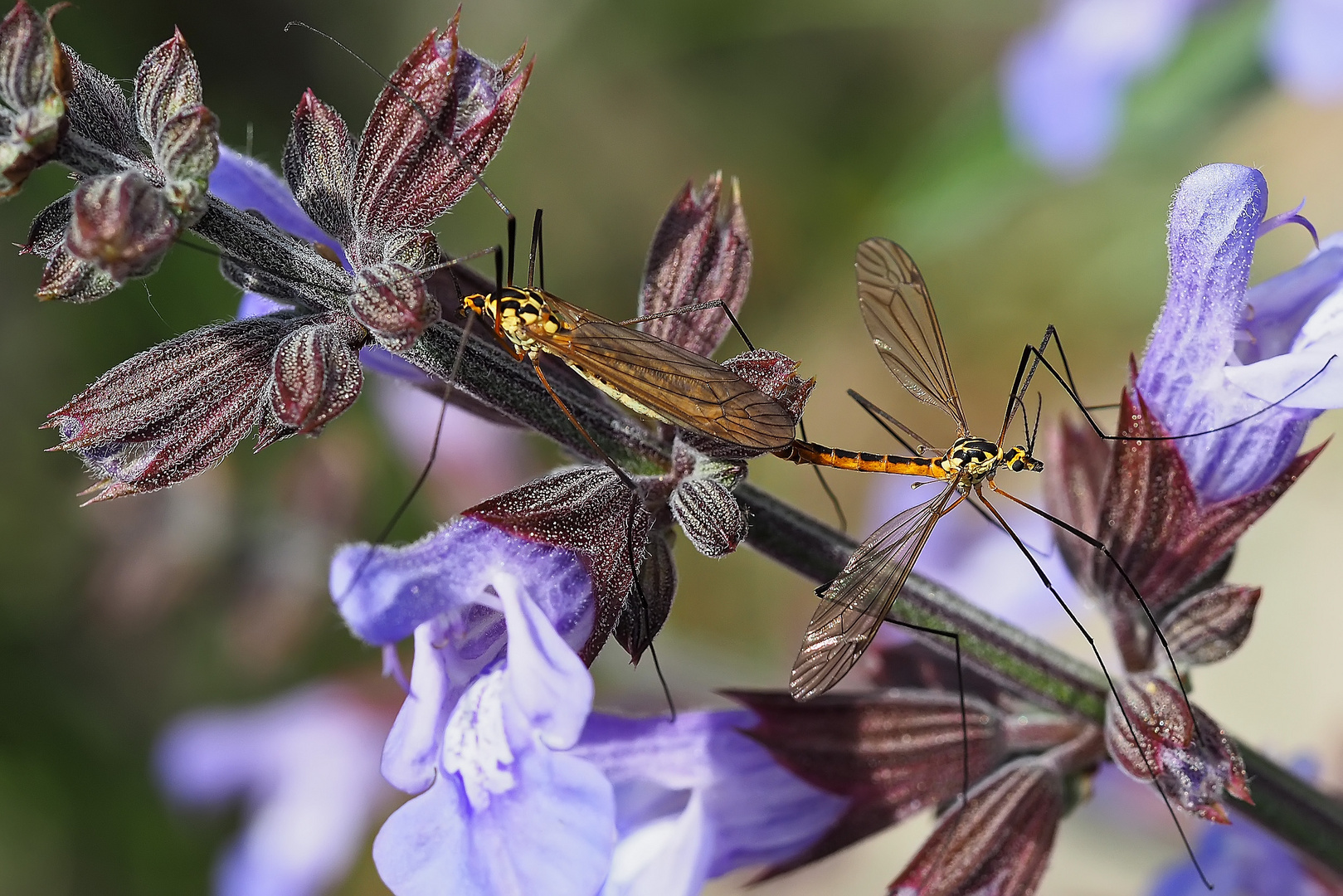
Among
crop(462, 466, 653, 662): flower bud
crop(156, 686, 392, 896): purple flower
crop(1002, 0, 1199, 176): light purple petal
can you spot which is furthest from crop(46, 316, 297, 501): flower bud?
crop(1002, 0, 1199, 176): light purple petal

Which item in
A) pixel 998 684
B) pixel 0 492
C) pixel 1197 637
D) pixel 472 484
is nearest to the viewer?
pixel 1197 637

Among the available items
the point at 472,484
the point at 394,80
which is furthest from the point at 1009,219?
the point at 394,80

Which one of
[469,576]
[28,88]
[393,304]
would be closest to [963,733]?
[469,576]

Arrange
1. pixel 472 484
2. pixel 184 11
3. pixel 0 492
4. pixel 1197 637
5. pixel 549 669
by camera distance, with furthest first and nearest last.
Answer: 1. pixel 184 11
2. pixel 0 492
3. pixel 472 484
4. pixel 1197 637
5. pixel 549 669

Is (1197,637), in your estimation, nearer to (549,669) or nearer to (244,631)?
(549,669)

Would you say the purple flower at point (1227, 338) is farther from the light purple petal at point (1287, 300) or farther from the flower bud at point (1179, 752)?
the flower bud at point (1179, 752)

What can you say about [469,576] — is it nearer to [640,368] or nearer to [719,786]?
[640,368]
